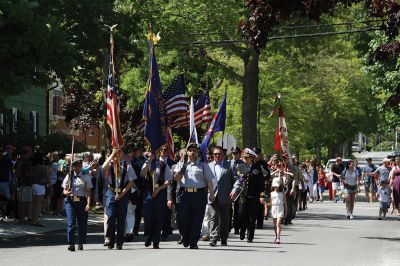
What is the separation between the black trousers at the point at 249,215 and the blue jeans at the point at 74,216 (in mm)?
3572

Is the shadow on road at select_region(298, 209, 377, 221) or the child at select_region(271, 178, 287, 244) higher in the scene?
the child at select_region(271, 178, 287, 244)

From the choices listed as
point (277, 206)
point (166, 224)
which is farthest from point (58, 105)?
point (277, 206)

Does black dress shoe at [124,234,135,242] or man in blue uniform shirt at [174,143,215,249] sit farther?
black dress shoe at [124,234,135,242]

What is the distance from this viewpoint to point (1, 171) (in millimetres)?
25344

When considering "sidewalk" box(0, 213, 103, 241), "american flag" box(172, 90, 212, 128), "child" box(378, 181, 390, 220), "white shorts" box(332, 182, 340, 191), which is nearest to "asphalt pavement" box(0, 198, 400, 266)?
"sidewalk" box(0, 213, 103, 241)

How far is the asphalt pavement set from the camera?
644 inches

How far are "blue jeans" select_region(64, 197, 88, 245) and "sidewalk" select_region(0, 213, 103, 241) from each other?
405cm

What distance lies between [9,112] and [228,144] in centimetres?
1420

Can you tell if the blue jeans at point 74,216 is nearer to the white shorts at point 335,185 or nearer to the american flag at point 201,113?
the american flag at point 201,113

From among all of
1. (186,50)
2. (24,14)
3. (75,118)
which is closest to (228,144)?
(186,50)

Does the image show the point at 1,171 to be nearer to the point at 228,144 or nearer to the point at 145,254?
the point at 145,254

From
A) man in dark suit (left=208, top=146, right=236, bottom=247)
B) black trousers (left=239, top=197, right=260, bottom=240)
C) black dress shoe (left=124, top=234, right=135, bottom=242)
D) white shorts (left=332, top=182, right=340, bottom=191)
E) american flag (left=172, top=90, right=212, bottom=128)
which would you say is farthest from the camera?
white shorts (left=332, top=182, right=340, bottom=191)

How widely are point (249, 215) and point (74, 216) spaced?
3869mm

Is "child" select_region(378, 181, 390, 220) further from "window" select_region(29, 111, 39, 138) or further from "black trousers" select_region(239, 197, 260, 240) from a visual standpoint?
"window" select_region(29, 111, 39, 138)
